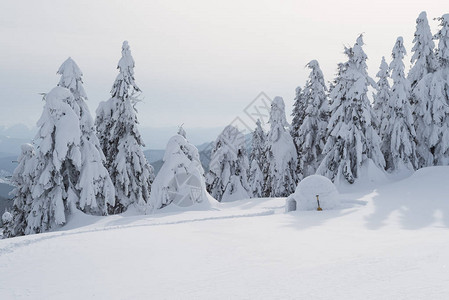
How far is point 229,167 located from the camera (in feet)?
119

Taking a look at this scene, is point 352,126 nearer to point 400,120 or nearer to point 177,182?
point 400,120

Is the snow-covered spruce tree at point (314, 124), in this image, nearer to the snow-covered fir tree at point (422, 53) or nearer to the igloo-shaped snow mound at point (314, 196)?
the snow-covered fir tree at point (422, 53)

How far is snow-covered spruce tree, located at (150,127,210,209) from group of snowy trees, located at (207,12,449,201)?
10513 millimetres

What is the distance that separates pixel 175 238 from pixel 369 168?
20.0 metres

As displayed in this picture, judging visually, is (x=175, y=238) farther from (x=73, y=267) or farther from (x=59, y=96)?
(x=59, y=96)

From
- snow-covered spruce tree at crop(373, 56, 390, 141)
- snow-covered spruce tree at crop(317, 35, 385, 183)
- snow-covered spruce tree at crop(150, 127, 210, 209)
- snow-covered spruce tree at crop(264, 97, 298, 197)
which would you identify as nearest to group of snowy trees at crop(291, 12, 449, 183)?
snow-covered spruce tree at crop(317, 35, 385, 183)

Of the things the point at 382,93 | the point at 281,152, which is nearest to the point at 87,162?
the point at 281,152

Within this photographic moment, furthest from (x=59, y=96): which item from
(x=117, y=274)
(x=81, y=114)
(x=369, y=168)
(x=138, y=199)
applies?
(x=369, y=168)

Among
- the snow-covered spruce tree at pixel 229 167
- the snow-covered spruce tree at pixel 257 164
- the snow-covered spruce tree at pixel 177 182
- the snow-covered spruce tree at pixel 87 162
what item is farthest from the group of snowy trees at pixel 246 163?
the snow-covered spruce tree at pixel 87 162

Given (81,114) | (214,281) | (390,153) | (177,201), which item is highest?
(81,114)

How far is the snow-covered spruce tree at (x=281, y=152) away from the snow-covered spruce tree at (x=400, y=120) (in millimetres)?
9012

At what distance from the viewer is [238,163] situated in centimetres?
3641

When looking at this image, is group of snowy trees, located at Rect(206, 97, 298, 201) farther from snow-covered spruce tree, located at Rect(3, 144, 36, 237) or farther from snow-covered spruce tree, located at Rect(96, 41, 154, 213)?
snow-covered spruce tree, located at Rect(3, 144, 36, 237)

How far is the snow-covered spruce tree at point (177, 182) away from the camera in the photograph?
899 inches
